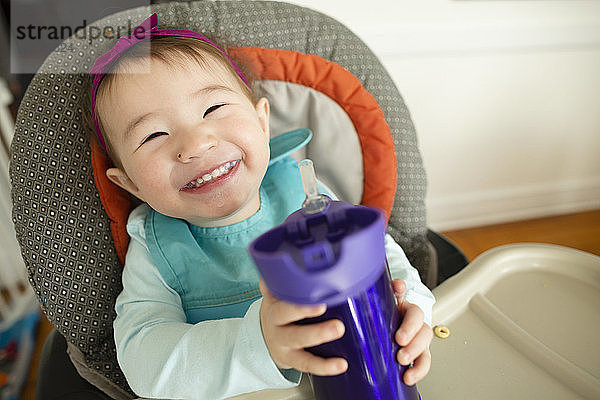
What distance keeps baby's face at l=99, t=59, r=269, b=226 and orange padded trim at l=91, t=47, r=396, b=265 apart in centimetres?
14

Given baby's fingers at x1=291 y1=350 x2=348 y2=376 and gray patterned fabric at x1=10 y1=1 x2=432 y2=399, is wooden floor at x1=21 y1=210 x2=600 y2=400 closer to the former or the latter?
gray patterned fabric at x1=10 y1=1 x2=432 y2=399

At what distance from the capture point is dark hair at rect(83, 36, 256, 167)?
69cm

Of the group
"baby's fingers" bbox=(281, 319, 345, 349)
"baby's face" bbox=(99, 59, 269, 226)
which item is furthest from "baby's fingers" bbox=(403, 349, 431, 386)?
"baby's face" bbox=(99, 59, 269, 226)

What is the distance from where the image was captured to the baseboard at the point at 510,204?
5.84ft

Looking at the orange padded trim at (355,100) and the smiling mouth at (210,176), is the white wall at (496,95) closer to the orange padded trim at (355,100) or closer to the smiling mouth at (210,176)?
the orange padded trim at (355,100)

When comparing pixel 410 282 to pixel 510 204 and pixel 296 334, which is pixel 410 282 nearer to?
pixel 296 334

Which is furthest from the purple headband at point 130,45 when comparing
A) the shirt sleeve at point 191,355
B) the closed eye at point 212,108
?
the shirt sleeve at point 191,355

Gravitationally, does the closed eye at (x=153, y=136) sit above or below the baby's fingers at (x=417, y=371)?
above

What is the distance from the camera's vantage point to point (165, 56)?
682 mm

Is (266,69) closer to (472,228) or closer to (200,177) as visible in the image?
(200,177)

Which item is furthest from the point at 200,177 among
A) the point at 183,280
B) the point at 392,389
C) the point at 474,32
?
the point at 474,32

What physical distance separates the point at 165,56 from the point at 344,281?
48 cm

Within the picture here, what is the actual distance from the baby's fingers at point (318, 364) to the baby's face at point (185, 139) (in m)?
0.28

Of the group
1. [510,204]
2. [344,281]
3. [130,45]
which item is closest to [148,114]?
[130,45]
